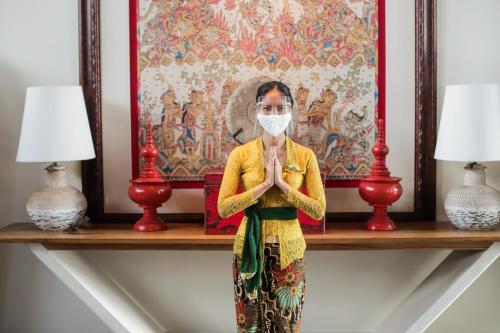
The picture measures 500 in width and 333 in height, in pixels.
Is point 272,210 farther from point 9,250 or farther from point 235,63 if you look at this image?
point 9,250

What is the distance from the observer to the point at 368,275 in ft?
8.11

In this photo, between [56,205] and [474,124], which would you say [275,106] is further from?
[56,205]

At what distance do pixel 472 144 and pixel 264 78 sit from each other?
0.82 meters

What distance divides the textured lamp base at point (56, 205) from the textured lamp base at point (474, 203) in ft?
4.51

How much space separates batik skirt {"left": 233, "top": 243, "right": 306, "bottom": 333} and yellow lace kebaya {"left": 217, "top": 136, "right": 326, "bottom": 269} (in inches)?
1.3

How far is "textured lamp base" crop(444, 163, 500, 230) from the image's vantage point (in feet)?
7.00

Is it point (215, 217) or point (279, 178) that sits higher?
point (279, 178)

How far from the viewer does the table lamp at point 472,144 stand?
81.7 inches

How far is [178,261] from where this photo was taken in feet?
8.15

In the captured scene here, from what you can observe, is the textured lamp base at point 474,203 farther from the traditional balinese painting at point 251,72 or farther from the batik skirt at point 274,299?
the batik skirt at point 274,299

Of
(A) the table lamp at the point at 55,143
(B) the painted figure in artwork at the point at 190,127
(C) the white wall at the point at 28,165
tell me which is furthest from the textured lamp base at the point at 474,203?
(C) the white wall at the point at 28,165

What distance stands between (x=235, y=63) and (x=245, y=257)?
88 cm

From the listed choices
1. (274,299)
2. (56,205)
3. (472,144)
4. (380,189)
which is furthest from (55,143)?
(472,144)

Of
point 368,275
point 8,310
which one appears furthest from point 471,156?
point 8,310
